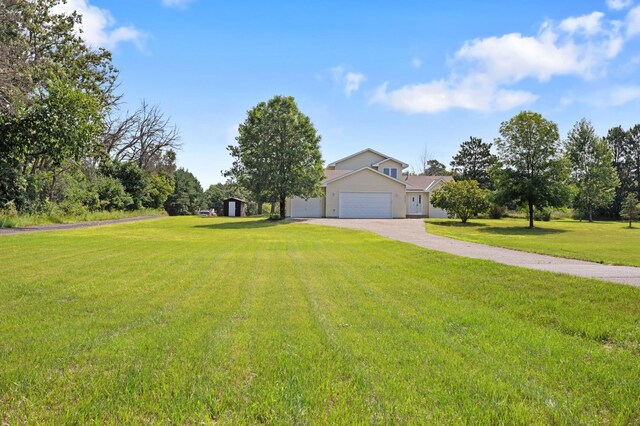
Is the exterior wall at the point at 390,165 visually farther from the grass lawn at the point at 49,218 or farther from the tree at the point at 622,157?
the tree at the point at 622,157

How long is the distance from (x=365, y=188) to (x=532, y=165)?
1433 cm

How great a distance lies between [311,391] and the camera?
3199 millimetres

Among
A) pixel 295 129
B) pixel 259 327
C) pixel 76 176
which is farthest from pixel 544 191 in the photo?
pixel 76 176

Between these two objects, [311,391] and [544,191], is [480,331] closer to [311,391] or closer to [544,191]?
[311,391]

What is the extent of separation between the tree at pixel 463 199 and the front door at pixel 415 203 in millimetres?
7677

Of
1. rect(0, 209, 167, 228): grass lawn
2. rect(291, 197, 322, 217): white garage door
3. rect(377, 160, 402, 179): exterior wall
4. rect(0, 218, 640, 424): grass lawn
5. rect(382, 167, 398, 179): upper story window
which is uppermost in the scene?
rect(377, 160, 402, 179): exterior wall

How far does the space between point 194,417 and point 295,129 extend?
101ft

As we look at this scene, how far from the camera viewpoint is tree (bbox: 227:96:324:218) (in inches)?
1228

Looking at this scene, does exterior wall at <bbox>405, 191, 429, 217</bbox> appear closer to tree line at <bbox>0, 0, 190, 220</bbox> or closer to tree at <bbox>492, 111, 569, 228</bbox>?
tree at <bbox>492, 111, 569, 228</bbox>

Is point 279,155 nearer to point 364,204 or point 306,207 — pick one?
point 306,207

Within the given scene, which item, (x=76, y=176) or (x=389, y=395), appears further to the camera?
(x=76, y=176)

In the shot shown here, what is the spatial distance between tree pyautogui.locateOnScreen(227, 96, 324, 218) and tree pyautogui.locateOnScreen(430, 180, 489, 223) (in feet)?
35.8

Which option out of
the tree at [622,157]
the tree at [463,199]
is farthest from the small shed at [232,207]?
the tree at [622,157]

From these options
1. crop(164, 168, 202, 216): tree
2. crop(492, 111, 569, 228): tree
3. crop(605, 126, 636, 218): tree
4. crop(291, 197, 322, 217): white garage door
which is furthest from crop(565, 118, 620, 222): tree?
crop(164, 168, 202, 216): tree
